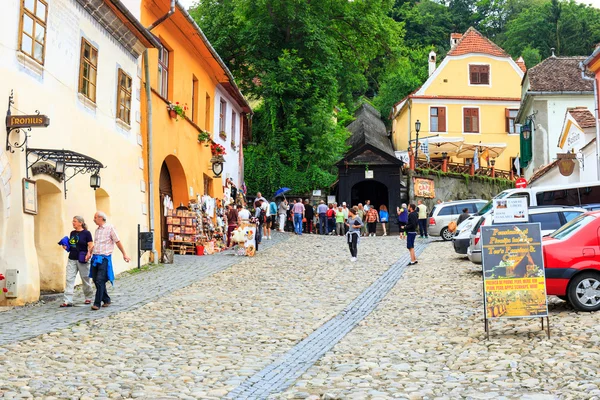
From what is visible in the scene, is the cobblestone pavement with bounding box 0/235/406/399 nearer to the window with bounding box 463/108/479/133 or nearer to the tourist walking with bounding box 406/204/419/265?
the tourist walking with bounding box 406/204/419/265

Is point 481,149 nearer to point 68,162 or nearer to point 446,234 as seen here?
point 446,234

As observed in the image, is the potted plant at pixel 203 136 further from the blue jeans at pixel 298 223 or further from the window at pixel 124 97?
the blue jeans at pixel 298 223

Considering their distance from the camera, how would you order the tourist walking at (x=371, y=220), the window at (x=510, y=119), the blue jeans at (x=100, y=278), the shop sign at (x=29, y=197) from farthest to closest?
the window at (x=510, y=119) < the tourist walking at (x=371, y=220) < the shop sign at (x=29, y=197) < the blue jeans at (x=100, y=278)

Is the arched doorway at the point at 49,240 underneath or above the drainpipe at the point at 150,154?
underneath

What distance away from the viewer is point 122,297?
1591 centimetres

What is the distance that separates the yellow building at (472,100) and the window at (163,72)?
109 ft

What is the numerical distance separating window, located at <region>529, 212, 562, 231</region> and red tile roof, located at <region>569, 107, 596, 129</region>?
469 inches

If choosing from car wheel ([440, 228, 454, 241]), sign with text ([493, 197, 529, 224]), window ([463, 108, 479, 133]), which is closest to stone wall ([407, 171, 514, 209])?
window ([463, 108, 479, 133])

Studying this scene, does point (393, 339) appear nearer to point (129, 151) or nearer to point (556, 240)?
point (556, 240)

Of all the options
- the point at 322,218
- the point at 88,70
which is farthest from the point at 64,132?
the point at 322,218

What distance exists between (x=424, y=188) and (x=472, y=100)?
1258cm

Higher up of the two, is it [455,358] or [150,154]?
[150,154]

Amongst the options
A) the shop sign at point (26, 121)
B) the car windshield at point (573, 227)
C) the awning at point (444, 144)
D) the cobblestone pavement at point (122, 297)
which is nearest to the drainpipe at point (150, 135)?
the cobblestone pavement at point (122, 297)

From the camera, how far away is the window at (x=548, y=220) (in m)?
19.1
